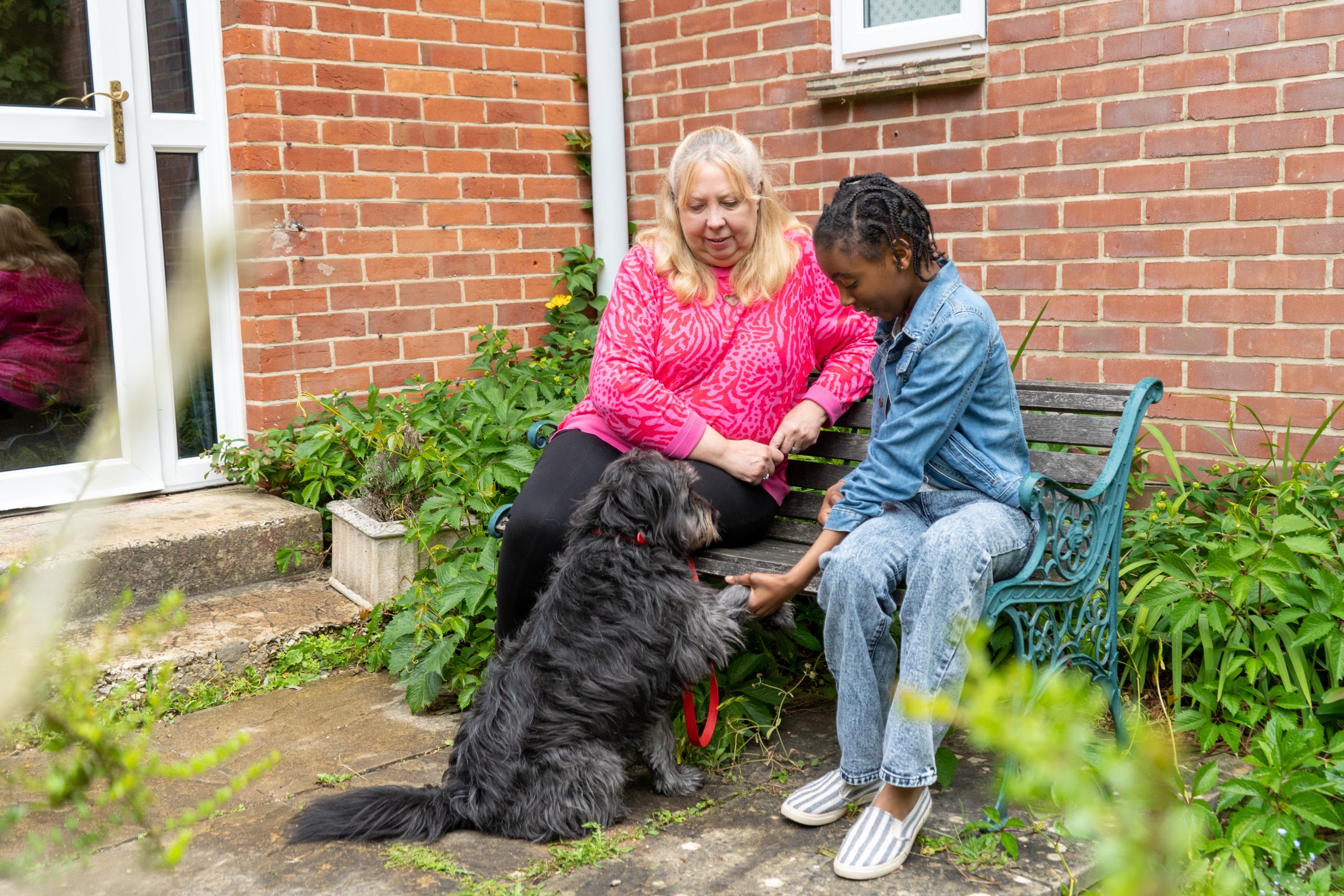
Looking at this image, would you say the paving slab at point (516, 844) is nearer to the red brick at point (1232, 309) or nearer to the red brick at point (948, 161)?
the red brick at point (1232, 309)

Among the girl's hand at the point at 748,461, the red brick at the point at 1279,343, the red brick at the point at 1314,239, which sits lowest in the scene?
the girl's hand at the point at 748,461

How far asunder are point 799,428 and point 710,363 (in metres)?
0.33

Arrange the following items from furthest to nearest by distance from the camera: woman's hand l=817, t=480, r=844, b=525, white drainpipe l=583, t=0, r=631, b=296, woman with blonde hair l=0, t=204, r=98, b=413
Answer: white drainpipe l=583, t=0, r=631, b=296 < woman's hand l=817, t=480, r=844, b=525 < woman with blonde hair l=0, t=204, r=98, b=413

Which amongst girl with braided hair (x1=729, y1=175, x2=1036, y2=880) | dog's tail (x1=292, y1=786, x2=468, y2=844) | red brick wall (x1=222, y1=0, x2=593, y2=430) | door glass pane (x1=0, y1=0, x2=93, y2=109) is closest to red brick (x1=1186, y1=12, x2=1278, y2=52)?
girl with braided hair (x1=729, y1=175, x2=1036, y2=880)

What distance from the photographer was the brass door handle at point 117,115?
4594 mm

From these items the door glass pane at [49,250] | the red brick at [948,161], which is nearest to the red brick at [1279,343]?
the red brick at [948,161]

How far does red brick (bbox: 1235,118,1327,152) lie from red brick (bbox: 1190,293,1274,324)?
0.48 m

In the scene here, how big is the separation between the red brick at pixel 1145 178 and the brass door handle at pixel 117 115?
3.84 metres

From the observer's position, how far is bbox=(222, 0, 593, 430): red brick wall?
4902 mm

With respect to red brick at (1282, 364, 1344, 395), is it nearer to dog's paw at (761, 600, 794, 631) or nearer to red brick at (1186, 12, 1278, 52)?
red brick at (1186, 12, 1278, 52)

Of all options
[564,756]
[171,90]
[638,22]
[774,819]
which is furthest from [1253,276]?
[171,90]

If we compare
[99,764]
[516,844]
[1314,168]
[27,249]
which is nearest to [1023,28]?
[1314,168]

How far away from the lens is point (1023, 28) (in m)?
4.26

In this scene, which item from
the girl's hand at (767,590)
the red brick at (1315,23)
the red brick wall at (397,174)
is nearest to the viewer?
the girl's hand at (767,590)
